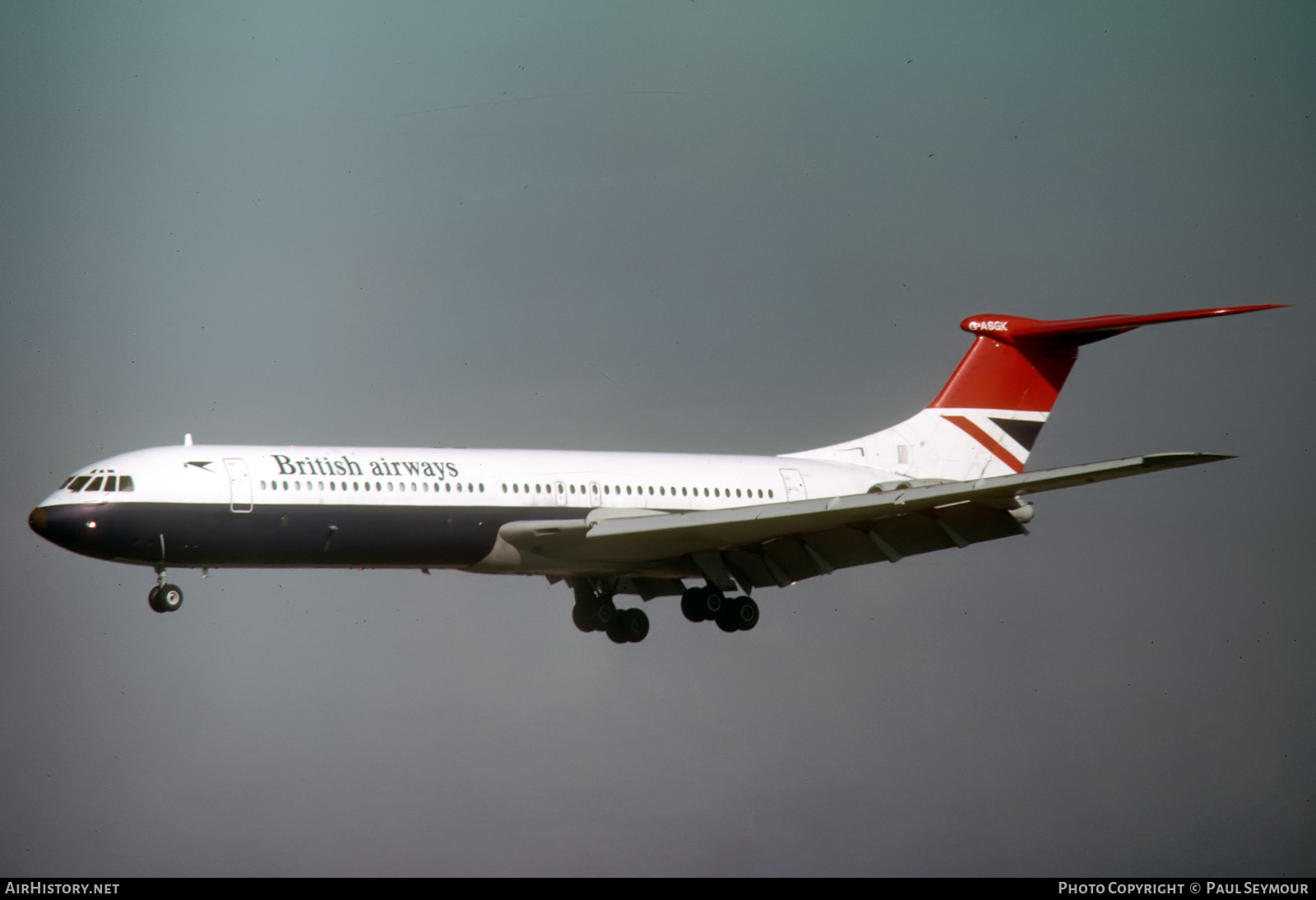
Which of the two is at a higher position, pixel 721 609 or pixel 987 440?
pixel 987 440

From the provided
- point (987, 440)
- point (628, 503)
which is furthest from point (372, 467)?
point (987, 440)

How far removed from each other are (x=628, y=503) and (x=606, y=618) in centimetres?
512

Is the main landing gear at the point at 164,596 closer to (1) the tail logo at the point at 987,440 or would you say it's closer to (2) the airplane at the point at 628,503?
(2) the airplane at the point at 628,503

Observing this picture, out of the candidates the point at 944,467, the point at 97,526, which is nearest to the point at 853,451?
the point at 944,467

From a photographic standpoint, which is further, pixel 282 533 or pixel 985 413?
pixel 985 413

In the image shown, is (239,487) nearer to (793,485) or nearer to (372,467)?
(372,467)

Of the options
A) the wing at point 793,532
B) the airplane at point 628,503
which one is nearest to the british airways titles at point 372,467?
the airplane at point 628,503

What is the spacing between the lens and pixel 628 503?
43219 mm

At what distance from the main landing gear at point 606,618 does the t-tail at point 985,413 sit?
7.66 meters

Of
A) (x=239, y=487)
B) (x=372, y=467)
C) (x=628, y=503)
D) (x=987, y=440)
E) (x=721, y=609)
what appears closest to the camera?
(x=239, y=487)

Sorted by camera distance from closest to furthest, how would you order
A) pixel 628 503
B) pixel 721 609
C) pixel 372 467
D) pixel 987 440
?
1. pixel 372 467
2. pixel 628 503
3. pixel 721 609
4. pixel 987 440

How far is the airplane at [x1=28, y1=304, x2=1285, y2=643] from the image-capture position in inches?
1476

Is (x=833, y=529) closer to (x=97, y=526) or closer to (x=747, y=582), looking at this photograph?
(x=747, y=582)

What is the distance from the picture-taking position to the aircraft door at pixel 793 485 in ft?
151
